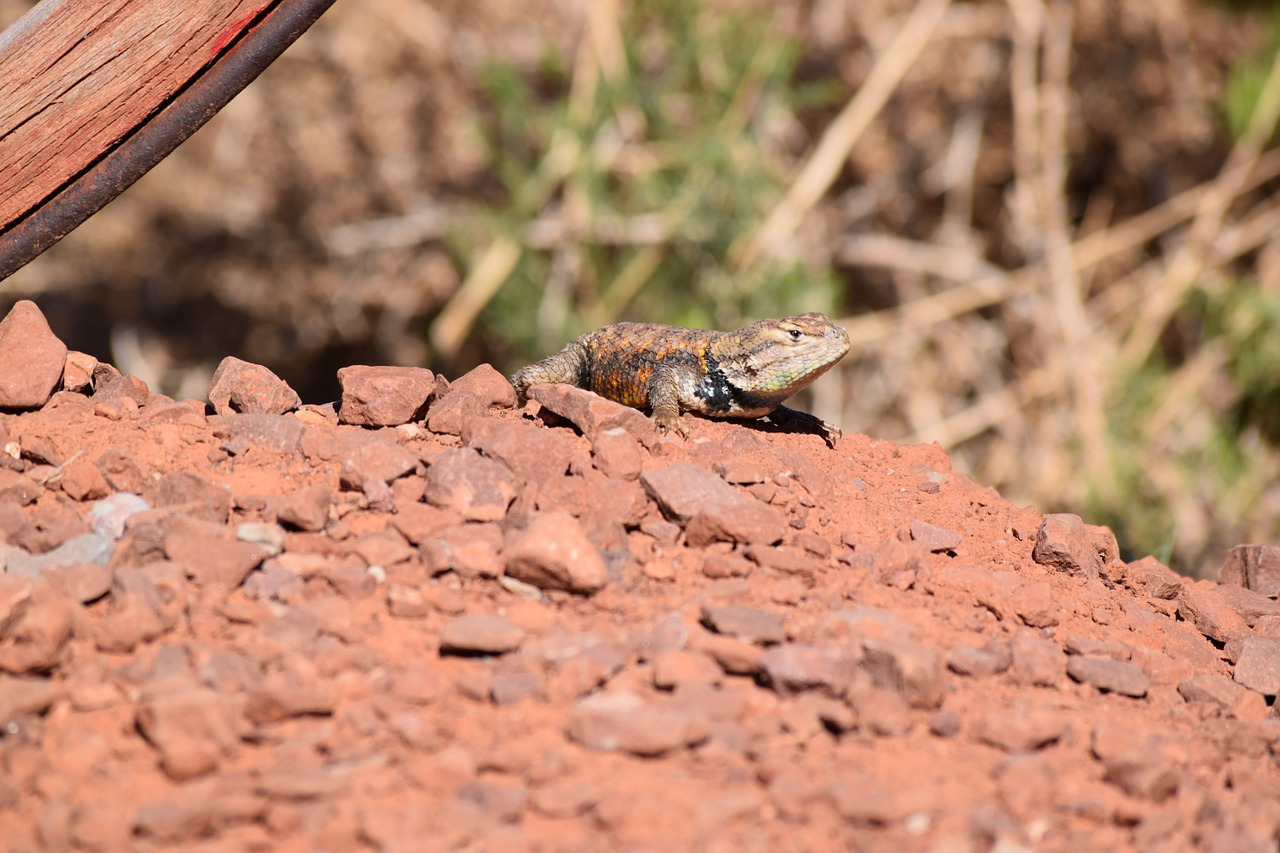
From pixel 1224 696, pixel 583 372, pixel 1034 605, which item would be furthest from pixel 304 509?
pixel 1224 696

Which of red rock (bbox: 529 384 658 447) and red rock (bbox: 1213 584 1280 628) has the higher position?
red rock (bbox: 1213 584 1280 628)

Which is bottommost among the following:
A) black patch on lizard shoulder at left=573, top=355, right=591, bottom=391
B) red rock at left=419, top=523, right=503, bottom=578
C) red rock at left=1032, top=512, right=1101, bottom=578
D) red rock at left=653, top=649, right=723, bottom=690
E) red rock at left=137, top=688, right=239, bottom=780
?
red rock at left=137, top=688, right=239, bottom=780

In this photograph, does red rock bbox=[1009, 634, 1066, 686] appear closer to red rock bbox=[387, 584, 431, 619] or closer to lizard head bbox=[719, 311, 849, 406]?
red rock bbox=[387, 584, 431, 619]

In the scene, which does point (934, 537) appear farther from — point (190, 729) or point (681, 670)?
point (190, 729)

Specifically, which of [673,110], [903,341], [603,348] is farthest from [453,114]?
[603,348]

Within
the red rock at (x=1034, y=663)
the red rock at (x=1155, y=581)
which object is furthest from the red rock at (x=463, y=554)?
the red rock at (x=1155, y=581)

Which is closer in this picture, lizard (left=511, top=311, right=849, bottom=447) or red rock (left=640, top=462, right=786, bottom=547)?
red rock (left=640, top=462, right=786, bottom=547)

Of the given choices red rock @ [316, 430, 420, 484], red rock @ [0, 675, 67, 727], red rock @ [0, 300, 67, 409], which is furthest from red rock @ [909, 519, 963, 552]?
red rock @ [0, 300, 67, 409]
